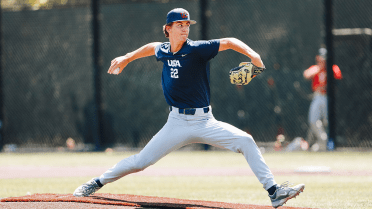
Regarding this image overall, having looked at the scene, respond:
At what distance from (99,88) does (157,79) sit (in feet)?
5.26

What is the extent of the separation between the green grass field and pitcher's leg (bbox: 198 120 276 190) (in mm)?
989

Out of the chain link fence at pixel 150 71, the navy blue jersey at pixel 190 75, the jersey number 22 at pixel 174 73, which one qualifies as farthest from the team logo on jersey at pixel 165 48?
the chain link fence at pixel 150 71

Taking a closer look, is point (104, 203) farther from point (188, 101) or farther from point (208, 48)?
point (208, 48)

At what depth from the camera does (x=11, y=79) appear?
1521 centimetres

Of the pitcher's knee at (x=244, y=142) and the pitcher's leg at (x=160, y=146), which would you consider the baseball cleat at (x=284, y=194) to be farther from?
the pitcher's leg at (x=160, y=146)

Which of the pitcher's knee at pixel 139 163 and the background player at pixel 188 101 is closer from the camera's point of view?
the background player at pixel 188 101

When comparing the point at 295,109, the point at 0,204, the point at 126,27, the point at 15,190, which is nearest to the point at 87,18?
the point at 126,27

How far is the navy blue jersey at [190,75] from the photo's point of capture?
5.53 meters

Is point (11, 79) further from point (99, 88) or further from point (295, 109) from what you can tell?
point (295, 109)

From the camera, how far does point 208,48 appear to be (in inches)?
215

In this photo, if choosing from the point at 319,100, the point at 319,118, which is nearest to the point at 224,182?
the point at 319,118

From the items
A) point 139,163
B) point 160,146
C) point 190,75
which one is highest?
point 190,75

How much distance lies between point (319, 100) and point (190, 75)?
26.0 feet

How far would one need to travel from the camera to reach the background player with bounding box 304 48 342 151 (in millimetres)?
12797
